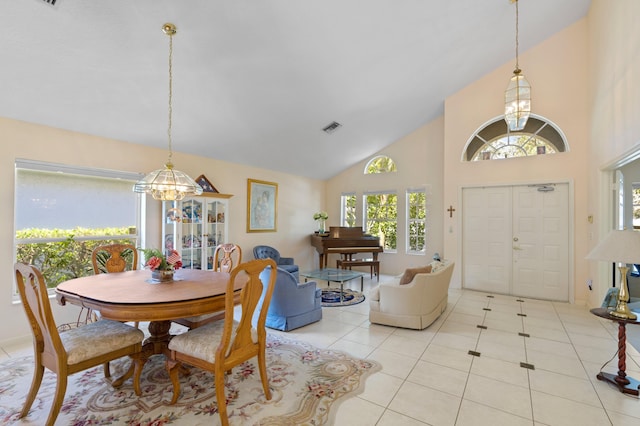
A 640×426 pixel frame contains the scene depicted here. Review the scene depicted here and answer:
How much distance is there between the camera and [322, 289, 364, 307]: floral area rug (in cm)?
481

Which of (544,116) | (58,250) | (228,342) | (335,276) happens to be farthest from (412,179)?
(58,250)

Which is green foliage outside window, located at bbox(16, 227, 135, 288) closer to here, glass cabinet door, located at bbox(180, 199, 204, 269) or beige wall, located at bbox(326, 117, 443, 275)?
glass cabinet door, located at bbox(180, 199, 204, 269)

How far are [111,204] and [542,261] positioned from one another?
271 inches

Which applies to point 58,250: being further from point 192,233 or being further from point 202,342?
point 202,342

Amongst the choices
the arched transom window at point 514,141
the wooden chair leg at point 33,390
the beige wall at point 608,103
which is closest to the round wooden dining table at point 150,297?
the wooden chair leg at point 33,390

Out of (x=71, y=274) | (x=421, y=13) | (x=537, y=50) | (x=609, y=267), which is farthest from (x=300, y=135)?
(x=609, y=267)

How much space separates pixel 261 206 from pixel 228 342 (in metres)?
4.50

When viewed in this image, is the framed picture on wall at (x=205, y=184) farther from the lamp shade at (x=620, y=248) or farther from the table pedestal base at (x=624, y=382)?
the table pedestal base at (x=624, y=382)

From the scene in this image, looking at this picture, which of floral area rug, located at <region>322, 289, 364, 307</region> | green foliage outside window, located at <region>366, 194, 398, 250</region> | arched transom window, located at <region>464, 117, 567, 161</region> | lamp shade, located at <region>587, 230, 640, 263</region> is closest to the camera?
lamp shade, located at <region>587, 230, 640, 263</region>

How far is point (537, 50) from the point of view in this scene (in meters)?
5.19

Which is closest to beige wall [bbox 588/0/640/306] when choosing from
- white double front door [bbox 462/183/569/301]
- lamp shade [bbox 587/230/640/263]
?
white double front door [bbox 462/183/569/301]

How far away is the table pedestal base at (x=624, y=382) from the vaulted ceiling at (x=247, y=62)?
4.11 meters

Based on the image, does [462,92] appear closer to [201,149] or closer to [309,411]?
[201,149]

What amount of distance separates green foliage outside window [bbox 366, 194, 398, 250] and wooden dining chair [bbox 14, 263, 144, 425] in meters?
5.89
